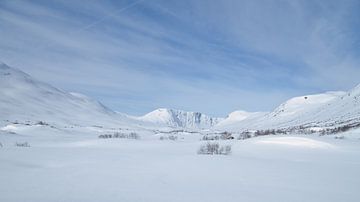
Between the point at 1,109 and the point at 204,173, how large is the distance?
188m

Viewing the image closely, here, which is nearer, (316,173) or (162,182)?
(162,182)

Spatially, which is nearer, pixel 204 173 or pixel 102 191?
pixel 102 191

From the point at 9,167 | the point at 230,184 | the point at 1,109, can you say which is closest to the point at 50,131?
the point at 9,167

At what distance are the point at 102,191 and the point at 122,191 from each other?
54cm

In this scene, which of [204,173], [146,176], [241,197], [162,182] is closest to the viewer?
[241,197]

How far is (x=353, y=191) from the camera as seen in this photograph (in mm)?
10734

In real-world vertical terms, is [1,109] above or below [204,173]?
above

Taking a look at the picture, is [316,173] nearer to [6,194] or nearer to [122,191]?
[122,191]

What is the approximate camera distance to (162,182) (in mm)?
10711

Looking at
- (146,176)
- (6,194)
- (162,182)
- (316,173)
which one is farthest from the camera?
(316,173)

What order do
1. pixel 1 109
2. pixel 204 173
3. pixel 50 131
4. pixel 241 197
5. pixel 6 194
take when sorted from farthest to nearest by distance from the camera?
pixel 1 109, pixel 50 131, pixel 204 173, pixel 241 197, pixel 6 194

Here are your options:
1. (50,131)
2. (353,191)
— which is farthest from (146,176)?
(50,131)

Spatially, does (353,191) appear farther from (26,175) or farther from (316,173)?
(26,175)

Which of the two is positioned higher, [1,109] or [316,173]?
[1,109]
